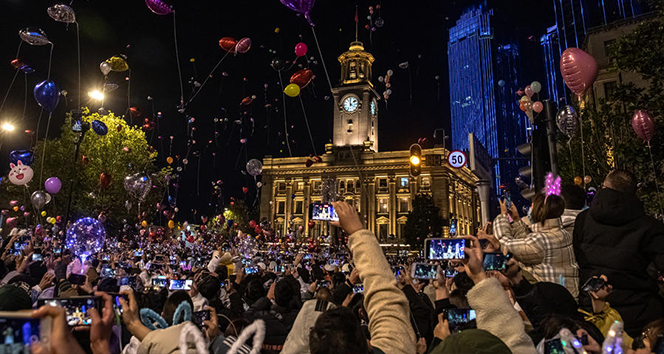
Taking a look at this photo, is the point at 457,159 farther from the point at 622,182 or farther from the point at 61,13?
the point at 61,13

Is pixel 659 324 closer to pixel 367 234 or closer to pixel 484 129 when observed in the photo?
pixel 367 234

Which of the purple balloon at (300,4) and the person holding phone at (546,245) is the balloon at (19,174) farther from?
the person holding phone at (546,245)

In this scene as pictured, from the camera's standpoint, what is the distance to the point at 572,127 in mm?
12039

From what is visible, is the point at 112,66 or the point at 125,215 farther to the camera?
the point at 125,215

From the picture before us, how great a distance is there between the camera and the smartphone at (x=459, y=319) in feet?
7.70

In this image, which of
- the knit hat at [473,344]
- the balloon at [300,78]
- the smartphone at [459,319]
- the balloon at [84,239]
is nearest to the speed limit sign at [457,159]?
the balloon at [300,78]

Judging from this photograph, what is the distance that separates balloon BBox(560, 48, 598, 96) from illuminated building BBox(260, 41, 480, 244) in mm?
53453

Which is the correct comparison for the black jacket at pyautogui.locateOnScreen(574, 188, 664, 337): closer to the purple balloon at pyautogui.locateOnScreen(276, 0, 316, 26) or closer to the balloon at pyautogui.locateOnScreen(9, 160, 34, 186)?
the purple balloon at pyautogui.locateOnScreen(276, 0, 316, 26)

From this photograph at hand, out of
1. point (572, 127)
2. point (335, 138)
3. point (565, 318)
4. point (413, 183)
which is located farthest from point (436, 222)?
point (565, 318)

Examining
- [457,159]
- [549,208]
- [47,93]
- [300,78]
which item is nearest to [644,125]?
[457,159]

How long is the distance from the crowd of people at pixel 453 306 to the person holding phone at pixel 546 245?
0.01 meters

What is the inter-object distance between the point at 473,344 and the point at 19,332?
1270 mm

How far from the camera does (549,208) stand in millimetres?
3721

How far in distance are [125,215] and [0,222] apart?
39.2 feet
